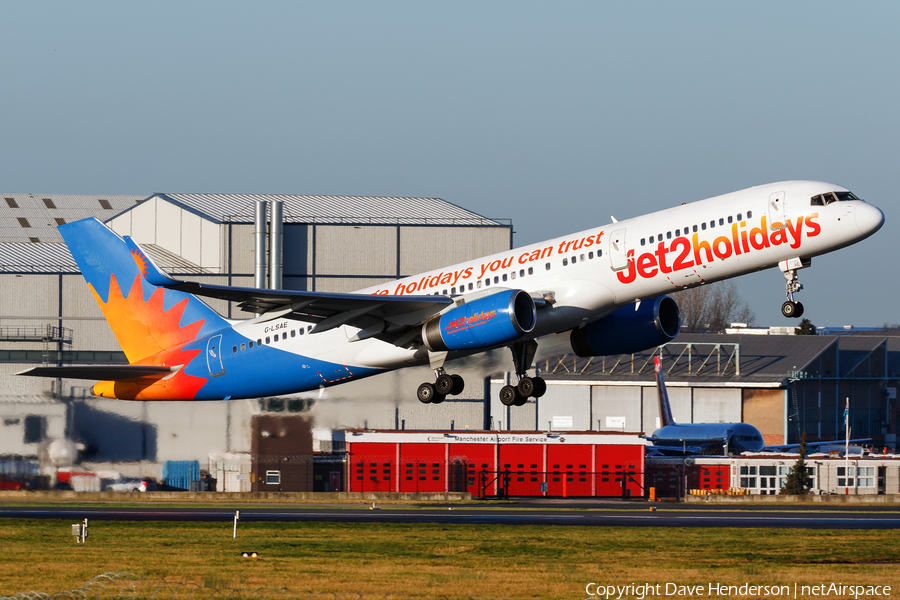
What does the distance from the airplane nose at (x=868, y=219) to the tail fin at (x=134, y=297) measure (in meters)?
22.8

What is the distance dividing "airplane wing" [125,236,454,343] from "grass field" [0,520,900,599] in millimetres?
6909

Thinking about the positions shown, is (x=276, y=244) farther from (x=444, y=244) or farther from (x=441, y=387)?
(x=441, y=387)

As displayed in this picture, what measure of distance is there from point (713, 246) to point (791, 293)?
2.71 metres

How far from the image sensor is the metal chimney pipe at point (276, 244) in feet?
281

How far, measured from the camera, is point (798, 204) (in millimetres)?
32500

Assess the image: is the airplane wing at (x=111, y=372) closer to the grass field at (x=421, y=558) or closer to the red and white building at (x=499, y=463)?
the grass field at (x=421, y=558)

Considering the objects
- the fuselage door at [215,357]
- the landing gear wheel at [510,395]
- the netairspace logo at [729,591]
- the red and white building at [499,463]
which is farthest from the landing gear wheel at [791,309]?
the red and white building at [499,463]

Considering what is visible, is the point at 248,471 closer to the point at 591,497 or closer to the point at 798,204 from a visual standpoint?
the point at 591,497

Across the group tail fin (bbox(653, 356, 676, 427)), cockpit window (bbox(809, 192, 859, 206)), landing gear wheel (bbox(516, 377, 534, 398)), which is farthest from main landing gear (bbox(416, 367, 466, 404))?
tail fin (bbox(653, 356, 676, 427))

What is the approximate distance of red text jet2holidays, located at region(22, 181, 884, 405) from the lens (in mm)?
33031

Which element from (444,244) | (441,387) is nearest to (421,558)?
(441,387)

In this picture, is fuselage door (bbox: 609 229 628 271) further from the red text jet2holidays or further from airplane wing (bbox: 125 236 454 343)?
airplane wing (bbox: 125 236 454 343)

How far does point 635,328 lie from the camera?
128ft

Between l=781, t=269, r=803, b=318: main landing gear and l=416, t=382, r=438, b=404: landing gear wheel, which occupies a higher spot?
l=781, t=269, r=803, b=318: main landing gear
